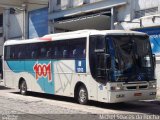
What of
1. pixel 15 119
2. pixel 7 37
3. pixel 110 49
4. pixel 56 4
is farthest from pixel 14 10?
pixel 15 119

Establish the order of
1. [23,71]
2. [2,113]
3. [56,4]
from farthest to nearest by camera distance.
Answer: [56,4] → [23,71] → [2,113]

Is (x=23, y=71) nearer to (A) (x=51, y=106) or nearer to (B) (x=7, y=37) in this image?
(A) (x=51, y=106)

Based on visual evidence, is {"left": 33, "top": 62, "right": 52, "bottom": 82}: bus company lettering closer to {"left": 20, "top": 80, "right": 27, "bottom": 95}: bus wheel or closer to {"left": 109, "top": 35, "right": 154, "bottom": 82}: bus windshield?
{"left": 20, "top": 80, "right": 27, "bottom": 95}: bus wheel

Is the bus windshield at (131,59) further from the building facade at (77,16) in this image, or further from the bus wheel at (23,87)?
the bus wheel at (23,87)

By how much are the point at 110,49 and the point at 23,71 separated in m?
7.57

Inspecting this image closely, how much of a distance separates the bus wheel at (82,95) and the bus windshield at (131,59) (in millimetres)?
1954

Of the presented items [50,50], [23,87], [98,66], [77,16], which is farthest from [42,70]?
[77,16]

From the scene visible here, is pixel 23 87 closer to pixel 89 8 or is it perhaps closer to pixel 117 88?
pixel 117 88

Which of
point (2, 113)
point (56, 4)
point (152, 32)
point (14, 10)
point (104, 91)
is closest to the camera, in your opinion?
point (2, 113)

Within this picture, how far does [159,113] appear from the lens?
14156 mm

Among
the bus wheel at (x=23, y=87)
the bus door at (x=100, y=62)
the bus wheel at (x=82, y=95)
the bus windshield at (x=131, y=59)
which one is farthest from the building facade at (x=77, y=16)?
the bus door at (x=100, y=62)

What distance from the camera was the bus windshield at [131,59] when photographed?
49.7 feet

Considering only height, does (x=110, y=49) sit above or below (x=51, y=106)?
above

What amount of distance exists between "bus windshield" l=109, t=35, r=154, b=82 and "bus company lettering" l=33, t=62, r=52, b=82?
4743 millimetres
